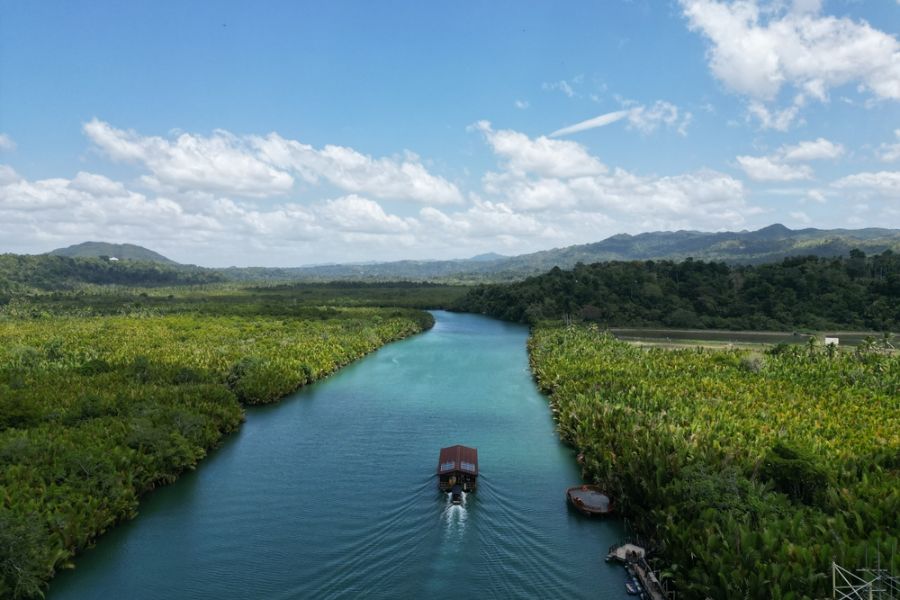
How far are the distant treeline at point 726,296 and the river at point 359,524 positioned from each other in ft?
274

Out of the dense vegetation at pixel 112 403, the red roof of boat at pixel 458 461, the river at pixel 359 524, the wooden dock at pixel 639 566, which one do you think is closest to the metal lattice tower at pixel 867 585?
the wooden dock at pixel 639 566

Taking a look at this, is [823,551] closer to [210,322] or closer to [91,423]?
[91,423]

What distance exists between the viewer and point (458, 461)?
124 ft

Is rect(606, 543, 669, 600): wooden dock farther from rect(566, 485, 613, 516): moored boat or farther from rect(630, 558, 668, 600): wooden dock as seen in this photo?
rect(566, 485, 613, 516): moored boat

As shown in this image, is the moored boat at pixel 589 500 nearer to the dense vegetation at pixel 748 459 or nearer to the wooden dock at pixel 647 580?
the dense vegetation at pixel 748 459

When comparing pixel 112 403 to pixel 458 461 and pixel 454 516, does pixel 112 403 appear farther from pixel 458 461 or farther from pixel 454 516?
pixel 454 516

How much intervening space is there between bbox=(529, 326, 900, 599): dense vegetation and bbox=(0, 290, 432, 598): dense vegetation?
30.7 m

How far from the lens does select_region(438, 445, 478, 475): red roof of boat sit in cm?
3700

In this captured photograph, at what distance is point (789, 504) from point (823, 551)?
6.03 m

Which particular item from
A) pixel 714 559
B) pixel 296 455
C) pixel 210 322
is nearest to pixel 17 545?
pixel 296 455

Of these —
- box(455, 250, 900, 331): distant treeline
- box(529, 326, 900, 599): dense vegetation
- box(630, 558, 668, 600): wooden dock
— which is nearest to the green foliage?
box(529, 326, 900, 599): dense vegetation

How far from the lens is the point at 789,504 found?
28656 mm

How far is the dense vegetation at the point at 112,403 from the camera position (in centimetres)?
2878

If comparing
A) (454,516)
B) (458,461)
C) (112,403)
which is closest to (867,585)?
(454,516)
